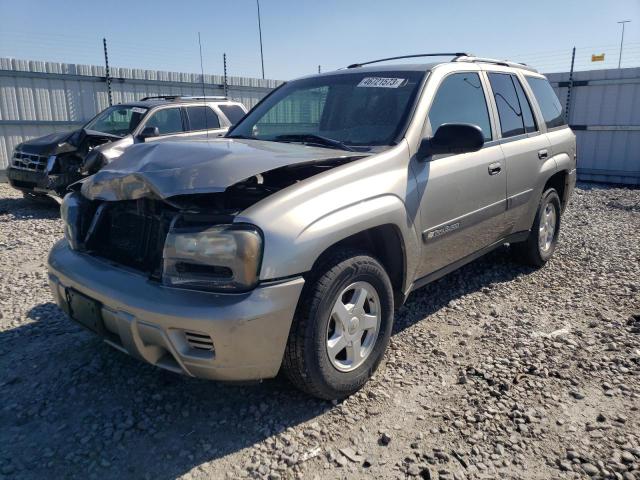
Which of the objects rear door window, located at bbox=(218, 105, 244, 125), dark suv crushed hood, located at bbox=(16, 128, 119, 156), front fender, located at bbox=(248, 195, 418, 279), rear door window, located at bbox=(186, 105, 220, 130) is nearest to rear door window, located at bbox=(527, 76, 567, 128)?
front fender, located at bbox=(248, 195, 418, 279)

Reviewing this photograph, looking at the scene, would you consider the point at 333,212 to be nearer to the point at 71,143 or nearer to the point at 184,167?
the point at 184,167

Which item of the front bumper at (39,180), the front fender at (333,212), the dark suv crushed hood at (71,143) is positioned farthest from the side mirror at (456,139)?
the front bumper at (39,180)

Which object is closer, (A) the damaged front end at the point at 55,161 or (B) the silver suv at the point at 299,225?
(B) the silver suv at the point at 299,225

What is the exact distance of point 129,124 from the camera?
8180mm

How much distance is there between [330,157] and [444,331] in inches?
66.7

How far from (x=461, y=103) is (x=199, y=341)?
2606mm

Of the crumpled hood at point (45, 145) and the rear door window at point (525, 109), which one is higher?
the rear door window at point (525, 109)

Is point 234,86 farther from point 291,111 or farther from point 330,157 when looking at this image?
point 330,157

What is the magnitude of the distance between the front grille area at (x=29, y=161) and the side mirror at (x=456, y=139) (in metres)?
6.76

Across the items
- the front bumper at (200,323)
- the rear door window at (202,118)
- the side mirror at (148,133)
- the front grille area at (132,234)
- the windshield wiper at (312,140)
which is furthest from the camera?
the rear door window at (202,118)

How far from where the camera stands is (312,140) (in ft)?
11.2

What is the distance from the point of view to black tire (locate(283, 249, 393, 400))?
2469mm

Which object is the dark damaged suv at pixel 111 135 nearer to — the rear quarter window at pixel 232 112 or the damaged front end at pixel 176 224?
the rear quarter window at pixel 232 112

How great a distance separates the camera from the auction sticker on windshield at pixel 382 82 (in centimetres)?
347
